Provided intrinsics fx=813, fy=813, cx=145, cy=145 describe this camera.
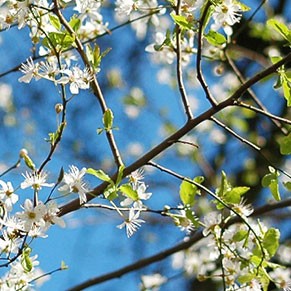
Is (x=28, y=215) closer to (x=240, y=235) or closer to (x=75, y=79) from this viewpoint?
(x=75, y=79)

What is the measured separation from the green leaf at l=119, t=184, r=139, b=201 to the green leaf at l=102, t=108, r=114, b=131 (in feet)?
0.36

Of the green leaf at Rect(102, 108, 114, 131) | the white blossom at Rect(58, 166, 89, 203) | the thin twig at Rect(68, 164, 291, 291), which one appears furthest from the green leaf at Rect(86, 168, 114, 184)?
the thin twig at Rect(68, 164, 291, 291)

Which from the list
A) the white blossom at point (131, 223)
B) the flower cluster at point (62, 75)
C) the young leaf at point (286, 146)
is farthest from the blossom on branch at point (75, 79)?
the young leaf at point (286, 146)

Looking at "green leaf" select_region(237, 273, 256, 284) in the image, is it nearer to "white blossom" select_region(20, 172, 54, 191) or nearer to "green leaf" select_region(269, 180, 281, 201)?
"green leaf" select_region(269, 180, 281, 201)

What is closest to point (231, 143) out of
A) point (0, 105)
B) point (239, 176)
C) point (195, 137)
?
point (239, 176)

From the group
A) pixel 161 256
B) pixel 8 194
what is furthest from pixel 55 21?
pixel 161 256

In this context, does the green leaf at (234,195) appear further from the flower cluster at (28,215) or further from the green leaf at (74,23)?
the green leaf at (74,23)

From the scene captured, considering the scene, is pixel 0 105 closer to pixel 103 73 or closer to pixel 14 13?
pixel 103 73

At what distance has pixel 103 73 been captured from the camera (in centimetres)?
424

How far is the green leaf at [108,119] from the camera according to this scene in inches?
50.2

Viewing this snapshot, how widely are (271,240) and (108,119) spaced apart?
34 cm

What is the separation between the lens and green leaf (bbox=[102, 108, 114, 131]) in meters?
1.28

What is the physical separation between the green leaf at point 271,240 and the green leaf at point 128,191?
25 centimetres

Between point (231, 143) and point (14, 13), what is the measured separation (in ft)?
11.2
